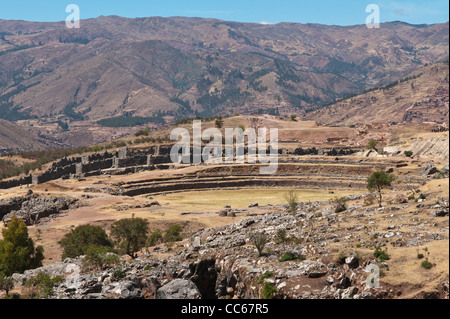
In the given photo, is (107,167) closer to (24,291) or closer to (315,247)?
(24,291)

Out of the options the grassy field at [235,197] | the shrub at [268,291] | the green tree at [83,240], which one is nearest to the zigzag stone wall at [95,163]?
the grassy field at [235,197]

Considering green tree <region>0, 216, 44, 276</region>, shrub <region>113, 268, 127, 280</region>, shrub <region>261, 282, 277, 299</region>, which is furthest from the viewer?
green tree <region>0, 216, 44, 276</region>

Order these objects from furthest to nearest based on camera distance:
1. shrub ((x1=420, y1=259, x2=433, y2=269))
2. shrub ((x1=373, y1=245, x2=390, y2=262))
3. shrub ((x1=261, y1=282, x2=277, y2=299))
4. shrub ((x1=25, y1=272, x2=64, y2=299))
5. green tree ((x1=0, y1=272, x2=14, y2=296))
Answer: green tree ((x1=0, y1=272, x2=14, y2=296))
shrub ((x1=25, y1=272, x2=64, y2=299))
shrub ((x1=373, y1=245, x2=390, y2=262))
shrub ((x1=261, y1=282, x2=277, y2=299))
shrub ((x1=420, y1=259, x2=433, y2=269))

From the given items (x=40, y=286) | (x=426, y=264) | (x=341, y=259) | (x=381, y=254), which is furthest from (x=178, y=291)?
(x=426, y=264)

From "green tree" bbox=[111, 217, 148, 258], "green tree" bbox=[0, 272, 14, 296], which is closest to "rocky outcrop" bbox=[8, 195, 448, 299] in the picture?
"green tree" bbox=[0, 272, 14, 296]

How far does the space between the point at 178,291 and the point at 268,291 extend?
4826mm

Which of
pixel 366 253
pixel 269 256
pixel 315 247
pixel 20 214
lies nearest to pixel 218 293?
pixel 269 256

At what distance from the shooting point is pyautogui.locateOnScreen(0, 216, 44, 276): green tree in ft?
136

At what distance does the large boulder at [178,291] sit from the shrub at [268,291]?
3.70 meters

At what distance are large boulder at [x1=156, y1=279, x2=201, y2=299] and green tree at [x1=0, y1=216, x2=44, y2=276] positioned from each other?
17.7 m

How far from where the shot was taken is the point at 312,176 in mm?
89500

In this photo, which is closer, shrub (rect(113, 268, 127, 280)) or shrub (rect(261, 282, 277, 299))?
shrub (rect(261, 282, 277, 299))

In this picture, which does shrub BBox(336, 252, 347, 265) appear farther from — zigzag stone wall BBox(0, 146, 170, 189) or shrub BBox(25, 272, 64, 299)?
zigzag stone wall BBox(0, 146, 170, 189)
